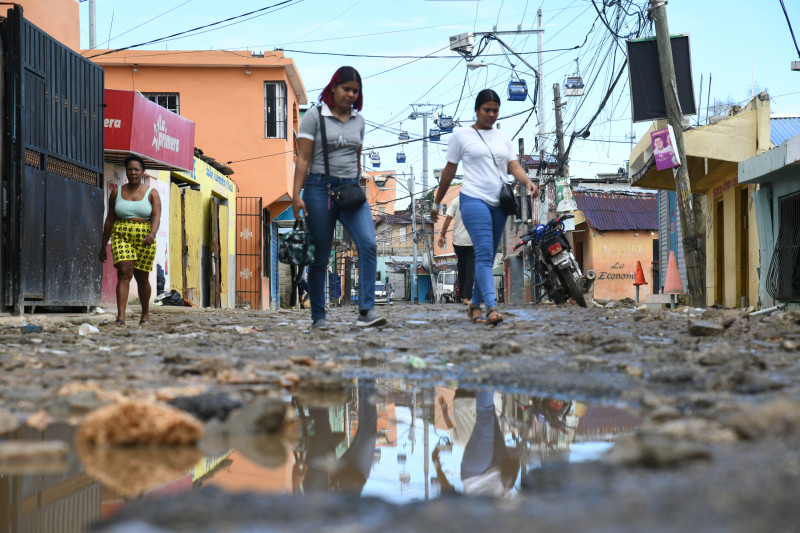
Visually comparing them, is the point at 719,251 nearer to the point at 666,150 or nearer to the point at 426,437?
the point at 666,150

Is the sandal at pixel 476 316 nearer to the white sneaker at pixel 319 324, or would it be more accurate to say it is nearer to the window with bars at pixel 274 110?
the white sneaker at pixel 319 324

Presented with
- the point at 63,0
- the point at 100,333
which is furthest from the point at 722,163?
the point at 100,333

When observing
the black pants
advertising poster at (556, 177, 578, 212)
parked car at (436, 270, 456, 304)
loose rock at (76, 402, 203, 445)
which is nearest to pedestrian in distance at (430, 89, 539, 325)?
the black pants

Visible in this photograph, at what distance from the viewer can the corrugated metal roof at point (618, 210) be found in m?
27.6

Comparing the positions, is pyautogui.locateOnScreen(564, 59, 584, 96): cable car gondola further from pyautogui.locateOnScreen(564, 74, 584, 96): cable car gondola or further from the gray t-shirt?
the gray t-shirt

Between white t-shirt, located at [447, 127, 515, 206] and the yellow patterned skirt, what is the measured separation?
9.40ft

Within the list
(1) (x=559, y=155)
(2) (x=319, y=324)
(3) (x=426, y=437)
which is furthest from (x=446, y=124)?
(3) (x=426, y=437)

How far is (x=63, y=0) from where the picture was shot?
1159 centimetres

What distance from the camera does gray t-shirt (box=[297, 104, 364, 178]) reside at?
5996 millimetres

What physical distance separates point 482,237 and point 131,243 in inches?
126

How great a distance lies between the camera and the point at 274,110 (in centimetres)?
2153

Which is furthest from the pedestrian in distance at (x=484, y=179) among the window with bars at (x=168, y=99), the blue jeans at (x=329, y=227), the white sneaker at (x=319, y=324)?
the window with bars at (x=168, y=99)

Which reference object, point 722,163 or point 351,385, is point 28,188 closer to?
point 351,385

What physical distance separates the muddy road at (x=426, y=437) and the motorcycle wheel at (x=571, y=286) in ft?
23.5
